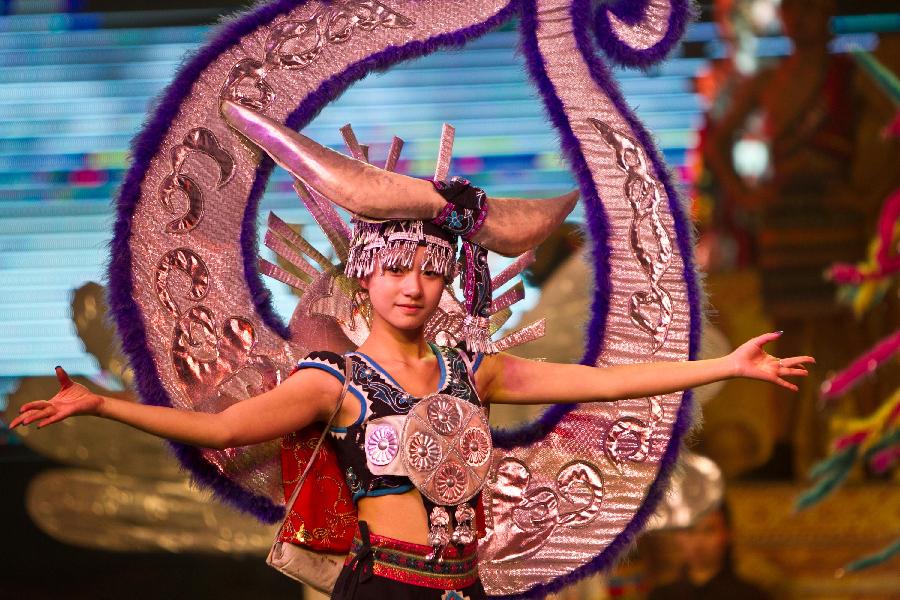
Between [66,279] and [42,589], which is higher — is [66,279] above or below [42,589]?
above

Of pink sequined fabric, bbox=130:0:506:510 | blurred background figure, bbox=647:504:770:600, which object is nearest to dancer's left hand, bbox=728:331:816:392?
pink sequined fabric, bbox=130:0:506:510

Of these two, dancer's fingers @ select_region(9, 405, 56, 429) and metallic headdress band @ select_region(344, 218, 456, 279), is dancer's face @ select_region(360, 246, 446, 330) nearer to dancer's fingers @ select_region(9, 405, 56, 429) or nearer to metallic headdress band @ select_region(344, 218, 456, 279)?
metallic headdress band @ select_region(344, 218, 456, 279)

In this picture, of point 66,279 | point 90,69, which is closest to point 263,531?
point 66,279

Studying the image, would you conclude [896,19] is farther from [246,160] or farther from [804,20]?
[246,160]

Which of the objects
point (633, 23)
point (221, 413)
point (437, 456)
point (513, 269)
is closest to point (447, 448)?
point (437, 456)

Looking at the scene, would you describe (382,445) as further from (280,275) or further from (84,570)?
(84,570)

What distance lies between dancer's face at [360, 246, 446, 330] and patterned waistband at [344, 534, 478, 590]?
37cm

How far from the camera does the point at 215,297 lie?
6.98 ft

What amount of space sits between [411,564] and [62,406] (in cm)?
63

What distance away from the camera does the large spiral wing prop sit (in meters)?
2.12

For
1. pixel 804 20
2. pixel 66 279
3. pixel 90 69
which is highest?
pixel 804 20

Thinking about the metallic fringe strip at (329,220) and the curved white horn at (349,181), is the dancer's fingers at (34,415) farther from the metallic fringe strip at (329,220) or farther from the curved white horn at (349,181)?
the metallic fringe strip at (329,220)

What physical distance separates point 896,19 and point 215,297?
9.54ft

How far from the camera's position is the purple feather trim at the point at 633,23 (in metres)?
2.25
